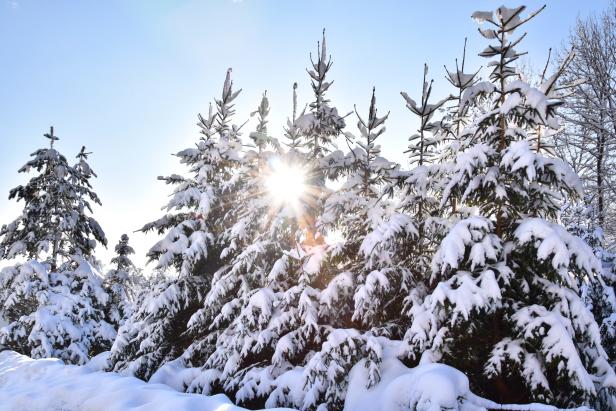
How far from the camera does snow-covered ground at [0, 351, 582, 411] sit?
4594 mm

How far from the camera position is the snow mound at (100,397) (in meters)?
4.92

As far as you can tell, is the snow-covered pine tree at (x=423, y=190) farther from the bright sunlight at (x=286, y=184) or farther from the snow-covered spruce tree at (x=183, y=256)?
the snow-covered spruce tree at (x=183, y=256)

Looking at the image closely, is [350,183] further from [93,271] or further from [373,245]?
[93,271]

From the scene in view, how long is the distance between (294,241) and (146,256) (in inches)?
179

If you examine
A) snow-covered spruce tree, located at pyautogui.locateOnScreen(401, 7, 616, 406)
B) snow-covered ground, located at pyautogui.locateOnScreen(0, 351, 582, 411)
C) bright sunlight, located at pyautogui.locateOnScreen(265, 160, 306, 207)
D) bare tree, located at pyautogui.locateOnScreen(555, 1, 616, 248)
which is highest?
bare tree, located at pyautogui.locateOnScreen(555, 1, 616, 248)

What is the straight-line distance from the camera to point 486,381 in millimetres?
6023

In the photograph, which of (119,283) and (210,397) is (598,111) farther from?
(119,283)

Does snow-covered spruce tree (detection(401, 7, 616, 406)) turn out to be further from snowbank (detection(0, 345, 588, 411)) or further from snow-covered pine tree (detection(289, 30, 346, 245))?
snow-covered pine tree (detection(289, 30, 346, 245))

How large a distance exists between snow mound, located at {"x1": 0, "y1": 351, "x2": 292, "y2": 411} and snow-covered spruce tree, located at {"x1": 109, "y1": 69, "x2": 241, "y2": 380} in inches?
108

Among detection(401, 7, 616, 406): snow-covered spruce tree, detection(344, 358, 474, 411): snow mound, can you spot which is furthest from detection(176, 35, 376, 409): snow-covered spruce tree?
detection(401, 7, 616, 406): snow-covered spruce tree

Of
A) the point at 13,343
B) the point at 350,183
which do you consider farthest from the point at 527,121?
the point at 13,343

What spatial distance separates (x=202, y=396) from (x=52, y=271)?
46.4ft

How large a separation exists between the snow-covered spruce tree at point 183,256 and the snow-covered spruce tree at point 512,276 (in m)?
6.77

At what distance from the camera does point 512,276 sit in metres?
5.78
